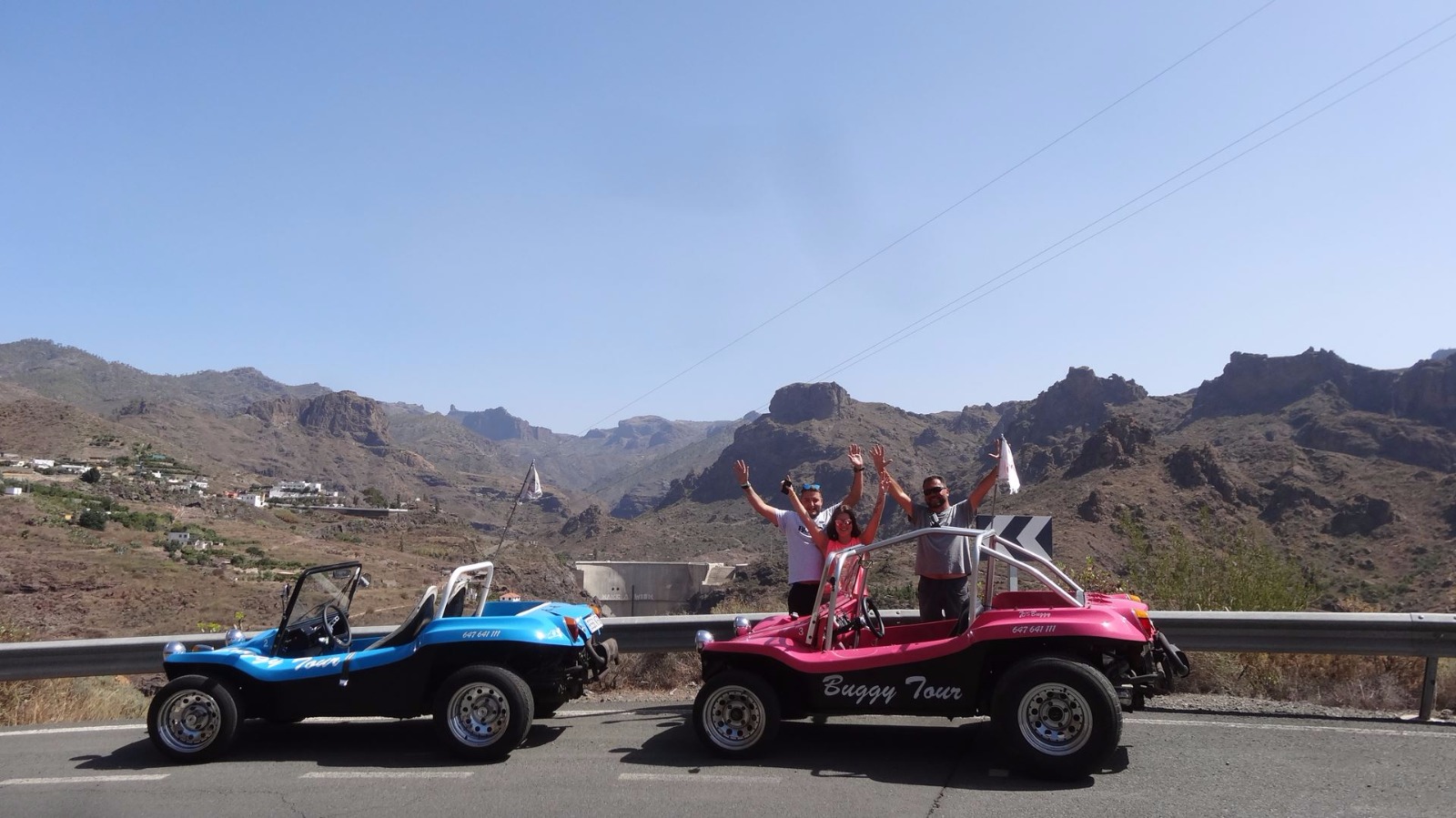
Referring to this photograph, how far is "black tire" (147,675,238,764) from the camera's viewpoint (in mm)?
7766

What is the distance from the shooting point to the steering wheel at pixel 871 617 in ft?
24.7

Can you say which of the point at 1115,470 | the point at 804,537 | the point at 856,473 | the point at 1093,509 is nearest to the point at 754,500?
the point at 804,537

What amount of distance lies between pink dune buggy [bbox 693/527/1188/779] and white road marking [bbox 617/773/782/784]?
383mm

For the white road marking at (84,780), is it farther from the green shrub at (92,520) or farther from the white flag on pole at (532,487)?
the green shrub at (92,520)

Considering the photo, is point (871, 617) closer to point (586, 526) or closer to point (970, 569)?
point (970, 569)

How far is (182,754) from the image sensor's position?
25.4 ft

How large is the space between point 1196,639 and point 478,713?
5.98 metres

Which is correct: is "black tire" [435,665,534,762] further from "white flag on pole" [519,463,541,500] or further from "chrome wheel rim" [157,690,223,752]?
"white flag on pole" [519,463,541,500]

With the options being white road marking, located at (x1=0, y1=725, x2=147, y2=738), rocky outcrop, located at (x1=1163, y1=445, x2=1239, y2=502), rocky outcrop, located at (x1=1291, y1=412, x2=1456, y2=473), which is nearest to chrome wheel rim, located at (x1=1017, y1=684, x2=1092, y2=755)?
white road marking, located at (x1=0, y1=725, x2=147, y2=738)

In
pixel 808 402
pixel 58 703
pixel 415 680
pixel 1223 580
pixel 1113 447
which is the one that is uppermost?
pixel 808 402

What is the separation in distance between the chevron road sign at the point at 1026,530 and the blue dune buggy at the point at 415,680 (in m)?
4.59

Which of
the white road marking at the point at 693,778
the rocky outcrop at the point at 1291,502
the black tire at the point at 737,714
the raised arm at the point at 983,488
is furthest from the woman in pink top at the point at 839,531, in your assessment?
the rocky outcrop at the point at 1291,502

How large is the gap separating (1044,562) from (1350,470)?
7043cm

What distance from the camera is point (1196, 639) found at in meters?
9.02
